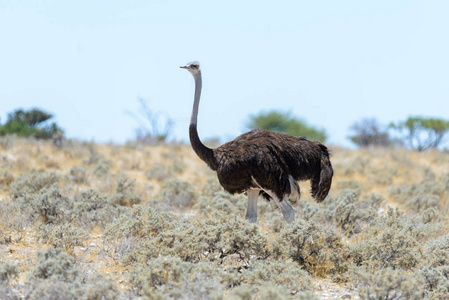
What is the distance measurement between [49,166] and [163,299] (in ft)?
32.9

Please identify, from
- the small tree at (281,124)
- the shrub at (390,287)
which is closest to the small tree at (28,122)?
the small tree at (281,124)

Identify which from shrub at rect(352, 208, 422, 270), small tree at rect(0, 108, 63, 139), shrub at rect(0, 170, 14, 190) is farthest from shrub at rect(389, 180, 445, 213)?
small tree at rect(0, 108, 63, 139)

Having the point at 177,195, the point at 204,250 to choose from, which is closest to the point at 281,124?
the point at 177,195

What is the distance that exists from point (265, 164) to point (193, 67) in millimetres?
1604

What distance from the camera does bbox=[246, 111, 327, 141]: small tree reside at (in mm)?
30906

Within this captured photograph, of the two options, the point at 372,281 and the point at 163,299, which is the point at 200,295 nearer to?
the point at 163,299

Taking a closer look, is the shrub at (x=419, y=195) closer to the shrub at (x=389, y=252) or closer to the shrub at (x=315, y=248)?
the shrub at (x=389, y=252)

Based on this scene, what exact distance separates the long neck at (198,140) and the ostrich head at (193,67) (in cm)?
4

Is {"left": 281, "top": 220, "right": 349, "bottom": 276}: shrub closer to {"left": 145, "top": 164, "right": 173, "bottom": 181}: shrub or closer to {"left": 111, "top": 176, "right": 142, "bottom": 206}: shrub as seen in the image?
{"left": 111, "top": 176, "right": 142, "bottom": 206}: shrub

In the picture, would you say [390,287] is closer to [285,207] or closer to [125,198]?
[285,207]

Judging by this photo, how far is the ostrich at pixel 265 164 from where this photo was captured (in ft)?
22.1

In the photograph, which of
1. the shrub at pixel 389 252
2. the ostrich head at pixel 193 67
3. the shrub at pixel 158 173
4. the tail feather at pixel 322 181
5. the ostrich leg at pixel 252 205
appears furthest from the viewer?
the shrub at pixel 158 173

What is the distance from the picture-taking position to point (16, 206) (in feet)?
27.0

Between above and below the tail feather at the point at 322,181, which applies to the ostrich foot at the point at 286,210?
below
